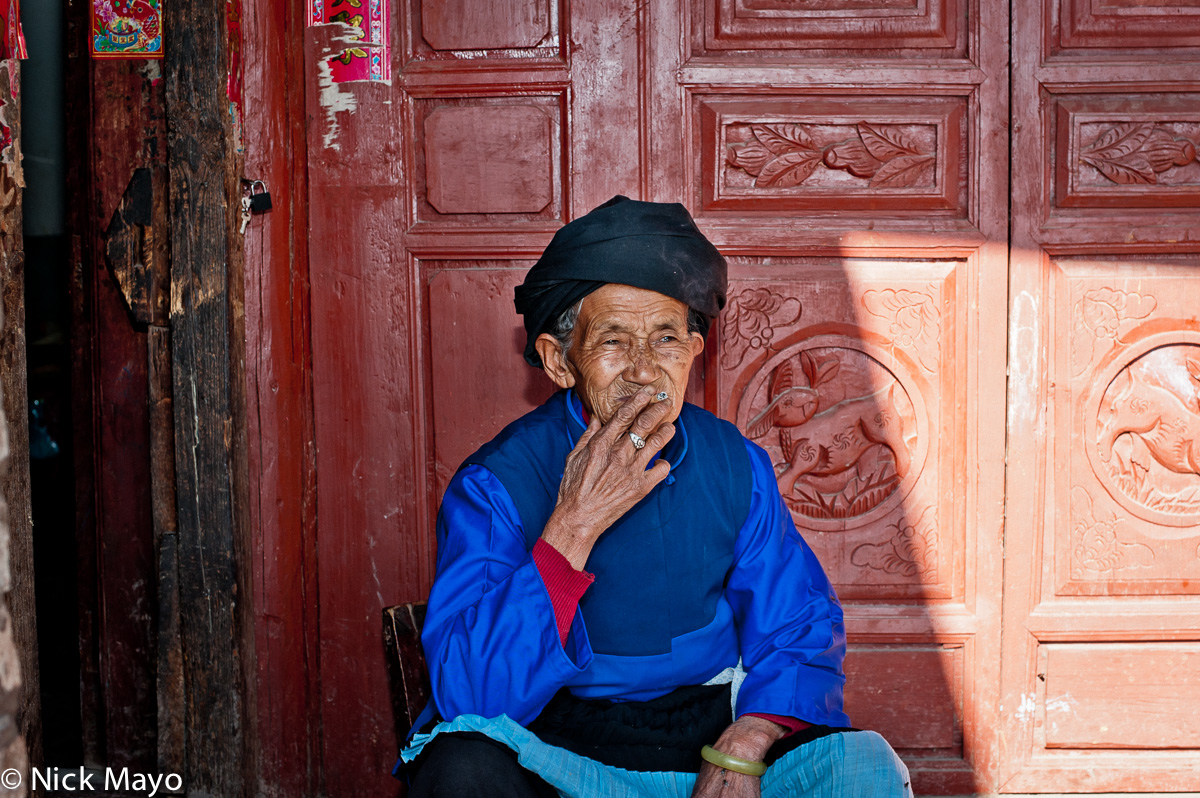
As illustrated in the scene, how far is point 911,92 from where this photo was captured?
2422 millimetres

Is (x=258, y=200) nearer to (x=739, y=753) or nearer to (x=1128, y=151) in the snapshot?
(x=739, y=753)

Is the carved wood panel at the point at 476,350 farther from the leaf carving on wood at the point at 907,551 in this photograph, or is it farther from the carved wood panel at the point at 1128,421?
the carved wood panel at the point at 1128,421

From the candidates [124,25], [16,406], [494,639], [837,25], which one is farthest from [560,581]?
[124,25]

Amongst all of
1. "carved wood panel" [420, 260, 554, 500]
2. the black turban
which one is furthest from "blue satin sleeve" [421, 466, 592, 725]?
"carved wood panel" [420, 260, 554, 500]

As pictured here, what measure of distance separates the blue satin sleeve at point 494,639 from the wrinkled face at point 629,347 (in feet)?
1.25

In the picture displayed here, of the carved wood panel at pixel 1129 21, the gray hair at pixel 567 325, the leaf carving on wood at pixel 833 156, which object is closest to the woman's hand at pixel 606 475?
the gray hair at pixel 567 325

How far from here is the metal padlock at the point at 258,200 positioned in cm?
231

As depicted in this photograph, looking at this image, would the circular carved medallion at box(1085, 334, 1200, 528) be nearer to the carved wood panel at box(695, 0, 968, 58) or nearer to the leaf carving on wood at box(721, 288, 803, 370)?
the leaf carving on wood at box(721, 288, 803, 370)

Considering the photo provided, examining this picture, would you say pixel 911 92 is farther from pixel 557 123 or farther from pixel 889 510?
pixel 889 510

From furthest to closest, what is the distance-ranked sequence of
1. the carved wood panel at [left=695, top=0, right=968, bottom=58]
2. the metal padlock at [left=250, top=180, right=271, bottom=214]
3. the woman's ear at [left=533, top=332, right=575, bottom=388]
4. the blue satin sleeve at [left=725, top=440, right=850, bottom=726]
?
the carved wood panel at [left=695, top=0, right=968, bottom=58], the metal padlock at [left=250, top=180, right=271, bottom=214], the woman's ear at [left=533, top=332, right=575, bottom=388], the blue satin sleeve at [left=725, top=440, right=850, bottom=726]

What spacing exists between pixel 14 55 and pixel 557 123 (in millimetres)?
1294

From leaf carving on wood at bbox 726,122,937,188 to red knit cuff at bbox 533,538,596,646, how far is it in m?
1.38

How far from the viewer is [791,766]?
1.51 m

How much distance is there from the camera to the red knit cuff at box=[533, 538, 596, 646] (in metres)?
1.51
